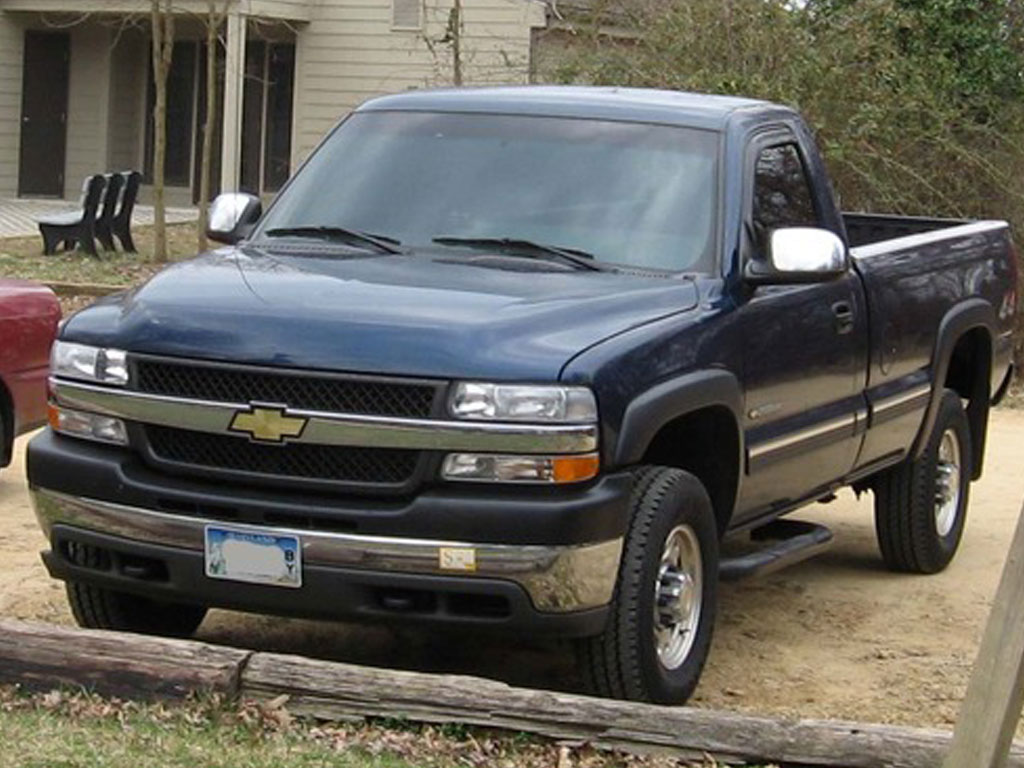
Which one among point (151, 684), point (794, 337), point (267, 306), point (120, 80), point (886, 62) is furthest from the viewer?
point (120, 80)

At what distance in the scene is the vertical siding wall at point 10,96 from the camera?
100.0 feet

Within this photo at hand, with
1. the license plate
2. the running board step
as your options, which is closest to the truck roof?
the running board step

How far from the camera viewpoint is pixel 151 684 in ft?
18.4

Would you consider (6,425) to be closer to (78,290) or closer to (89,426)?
(89,426)

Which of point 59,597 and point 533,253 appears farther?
point 59,597

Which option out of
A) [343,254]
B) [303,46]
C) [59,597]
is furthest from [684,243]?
[303,46]

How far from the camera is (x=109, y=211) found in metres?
22.5

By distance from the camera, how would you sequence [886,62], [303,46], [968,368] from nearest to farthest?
[968,368]
[886,62]
[303,46]

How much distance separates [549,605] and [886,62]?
13433mm

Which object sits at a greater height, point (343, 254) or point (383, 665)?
point (343, 254)

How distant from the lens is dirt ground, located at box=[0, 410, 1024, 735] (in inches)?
268

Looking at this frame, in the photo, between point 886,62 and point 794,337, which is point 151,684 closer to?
point 794,337

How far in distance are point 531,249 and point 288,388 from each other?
1.27 metres

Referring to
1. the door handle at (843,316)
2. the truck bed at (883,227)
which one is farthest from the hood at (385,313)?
the truck bed at (883,227)
